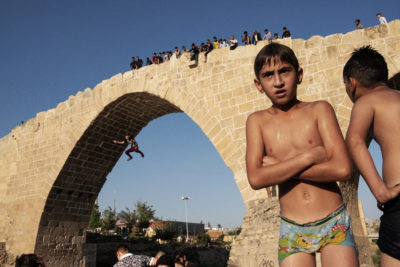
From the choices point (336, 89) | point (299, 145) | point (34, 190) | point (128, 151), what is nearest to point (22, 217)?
point (34, 190)

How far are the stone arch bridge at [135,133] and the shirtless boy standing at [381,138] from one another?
3.66 meters

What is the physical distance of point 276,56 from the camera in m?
1.74

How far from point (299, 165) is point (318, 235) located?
32 cm

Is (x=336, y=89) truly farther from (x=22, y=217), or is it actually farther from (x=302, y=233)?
(x=22, y=217)

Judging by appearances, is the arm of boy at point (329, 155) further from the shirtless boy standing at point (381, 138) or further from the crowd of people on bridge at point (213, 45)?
the crowd of people on bridge at point (213, 45)

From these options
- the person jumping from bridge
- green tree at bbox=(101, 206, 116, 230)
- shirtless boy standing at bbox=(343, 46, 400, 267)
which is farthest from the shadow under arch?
green tree at bbox=(101, 206, 116, 230)

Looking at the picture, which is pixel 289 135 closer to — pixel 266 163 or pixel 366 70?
pixel 266 163

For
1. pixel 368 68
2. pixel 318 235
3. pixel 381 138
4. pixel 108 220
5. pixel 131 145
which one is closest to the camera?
pixel 318 235

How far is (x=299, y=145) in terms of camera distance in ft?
5.61

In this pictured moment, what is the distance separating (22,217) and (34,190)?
0.88m

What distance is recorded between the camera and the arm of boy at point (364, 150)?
1.55 metres

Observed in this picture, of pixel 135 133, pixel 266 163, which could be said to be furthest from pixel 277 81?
pixel 135 133

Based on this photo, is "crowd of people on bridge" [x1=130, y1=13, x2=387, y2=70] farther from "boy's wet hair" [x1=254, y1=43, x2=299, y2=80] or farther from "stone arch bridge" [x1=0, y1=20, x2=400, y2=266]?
"boy's wet hair" [x1=254, y1=43, x2=299, y2=80]

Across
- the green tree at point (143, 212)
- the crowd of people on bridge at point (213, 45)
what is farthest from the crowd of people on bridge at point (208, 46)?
the green tree at point (143, 212)
